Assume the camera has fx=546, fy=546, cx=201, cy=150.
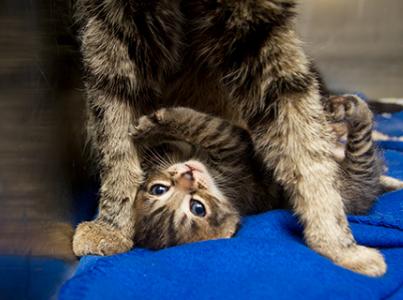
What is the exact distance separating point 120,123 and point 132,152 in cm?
9

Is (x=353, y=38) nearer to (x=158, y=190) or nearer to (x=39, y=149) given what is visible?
(x=158, y=190)

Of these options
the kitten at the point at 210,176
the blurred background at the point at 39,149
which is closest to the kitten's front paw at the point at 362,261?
the kitten at the point at 210,176

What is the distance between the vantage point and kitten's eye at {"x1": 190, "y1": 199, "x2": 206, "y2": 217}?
59.4 inches

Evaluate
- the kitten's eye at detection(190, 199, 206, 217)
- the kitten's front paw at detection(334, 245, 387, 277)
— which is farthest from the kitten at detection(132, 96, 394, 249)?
the kitten's front paw at detection(334, 245, 387, 277)

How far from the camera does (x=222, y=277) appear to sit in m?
1.22

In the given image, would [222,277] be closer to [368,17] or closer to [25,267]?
[25,267]

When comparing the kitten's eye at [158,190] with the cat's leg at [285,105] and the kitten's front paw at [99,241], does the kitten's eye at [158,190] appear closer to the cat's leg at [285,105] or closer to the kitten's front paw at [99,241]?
the kitten's front paw at [99,241]

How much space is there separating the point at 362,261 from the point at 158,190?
0.58 m

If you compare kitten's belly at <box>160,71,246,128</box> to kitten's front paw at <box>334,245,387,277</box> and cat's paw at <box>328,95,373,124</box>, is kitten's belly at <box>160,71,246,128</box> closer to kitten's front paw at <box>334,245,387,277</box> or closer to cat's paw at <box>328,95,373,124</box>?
cat's paw at <box>328,95,373,124</box>

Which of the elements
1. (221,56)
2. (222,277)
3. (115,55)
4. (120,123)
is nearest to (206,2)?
(221,56)

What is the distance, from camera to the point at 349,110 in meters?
1.63

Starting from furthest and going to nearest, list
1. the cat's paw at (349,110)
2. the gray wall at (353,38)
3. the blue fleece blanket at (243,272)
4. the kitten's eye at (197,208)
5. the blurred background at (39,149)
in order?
the gray wall at (353,38)
the cat's paw at (349,110)
the kitten's eye at (197,208)
the blue fleece blanket at (243,272)
the blurred background at (39,149)

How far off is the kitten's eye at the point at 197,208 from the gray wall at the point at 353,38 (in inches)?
63.9

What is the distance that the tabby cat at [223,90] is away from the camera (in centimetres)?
135
